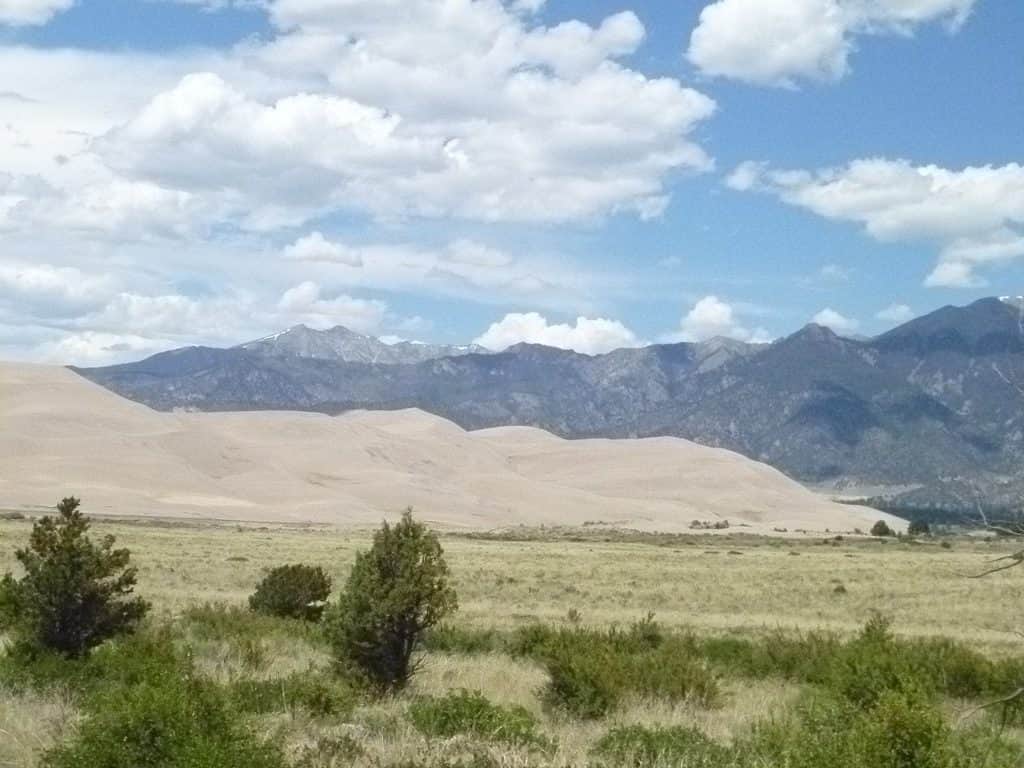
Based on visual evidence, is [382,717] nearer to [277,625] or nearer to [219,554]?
[277,625]

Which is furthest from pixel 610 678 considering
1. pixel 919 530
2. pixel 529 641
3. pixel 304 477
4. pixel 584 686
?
pixel 304 477

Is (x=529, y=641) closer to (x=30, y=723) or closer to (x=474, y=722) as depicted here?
(x=474, y=722)

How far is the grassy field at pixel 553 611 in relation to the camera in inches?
379

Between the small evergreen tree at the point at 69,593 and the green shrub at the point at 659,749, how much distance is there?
677cm

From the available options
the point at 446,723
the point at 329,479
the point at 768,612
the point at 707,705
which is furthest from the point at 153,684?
the point at 329,479

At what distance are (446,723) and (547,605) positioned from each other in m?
23.9

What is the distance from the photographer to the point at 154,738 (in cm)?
740

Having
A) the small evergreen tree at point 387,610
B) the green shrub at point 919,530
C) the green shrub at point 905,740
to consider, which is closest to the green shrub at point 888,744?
the green shrub at point 905,740

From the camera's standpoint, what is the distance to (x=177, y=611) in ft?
80.6

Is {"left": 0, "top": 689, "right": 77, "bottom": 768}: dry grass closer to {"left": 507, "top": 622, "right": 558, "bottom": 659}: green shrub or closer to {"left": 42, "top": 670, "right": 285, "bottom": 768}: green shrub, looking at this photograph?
{"left": 42, "top": 670, "right": 285, "bottom": 768}: green shrub

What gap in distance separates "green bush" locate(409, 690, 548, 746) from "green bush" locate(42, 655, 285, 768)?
2.04 metres

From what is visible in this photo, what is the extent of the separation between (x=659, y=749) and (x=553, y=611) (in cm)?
2260

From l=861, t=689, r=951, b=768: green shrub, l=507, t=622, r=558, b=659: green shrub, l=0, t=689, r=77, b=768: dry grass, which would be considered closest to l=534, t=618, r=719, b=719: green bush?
l=507, t=622, r=558, b=659: green shrub

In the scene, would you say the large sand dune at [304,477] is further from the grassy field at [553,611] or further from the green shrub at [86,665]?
the green shrub at [86,665]
